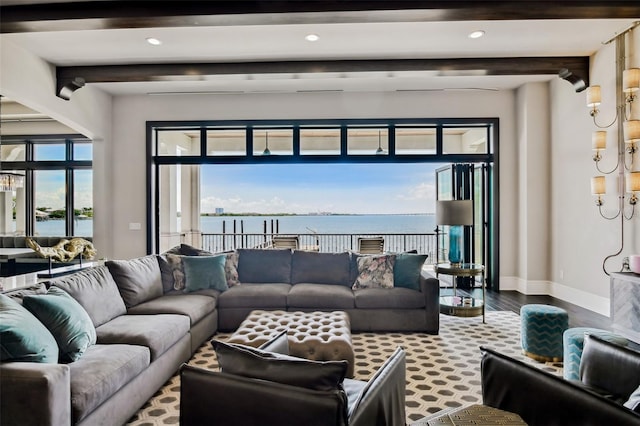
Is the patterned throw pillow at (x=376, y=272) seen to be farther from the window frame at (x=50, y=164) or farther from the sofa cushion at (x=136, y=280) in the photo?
the window frame at (x=50, y=164)

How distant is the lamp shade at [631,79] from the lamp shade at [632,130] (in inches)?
13.9

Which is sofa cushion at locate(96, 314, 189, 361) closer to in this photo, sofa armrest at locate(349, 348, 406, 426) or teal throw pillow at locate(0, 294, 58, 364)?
teal throw pillow at locate(0, 294, 58, 364)

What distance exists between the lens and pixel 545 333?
11.2ft

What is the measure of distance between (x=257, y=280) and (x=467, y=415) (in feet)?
11.6

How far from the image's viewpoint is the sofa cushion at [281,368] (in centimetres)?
143

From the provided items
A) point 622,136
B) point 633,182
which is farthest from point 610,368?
point 622,136

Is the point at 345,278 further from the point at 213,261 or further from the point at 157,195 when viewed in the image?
the point at 157,195

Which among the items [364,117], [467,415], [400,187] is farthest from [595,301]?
[400,187]

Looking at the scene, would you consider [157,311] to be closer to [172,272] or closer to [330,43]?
[172,272]

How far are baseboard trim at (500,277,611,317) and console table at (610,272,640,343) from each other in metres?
0.89

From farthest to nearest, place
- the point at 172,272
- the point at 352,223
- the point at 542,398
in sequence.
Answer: the point at 352,223, the point at 172,272, the point at 542,398

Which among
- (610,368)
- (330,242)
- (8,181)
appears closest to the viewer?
(610,368)

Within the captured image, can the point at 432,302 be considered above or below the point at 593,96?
below

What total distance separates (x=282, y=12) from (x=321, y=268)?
281 cm
